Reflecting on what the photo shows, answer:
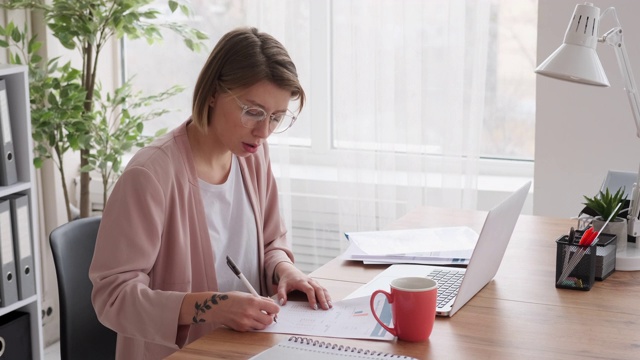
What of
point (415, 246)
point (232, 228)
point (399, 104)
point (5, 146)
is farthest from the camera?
point (399, 104)

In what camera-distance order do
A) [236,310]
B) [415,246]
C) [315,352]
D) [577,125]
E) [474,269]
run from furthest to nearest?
[577,125] → [415,246] → [474,269] → [236,310] → [315,352]

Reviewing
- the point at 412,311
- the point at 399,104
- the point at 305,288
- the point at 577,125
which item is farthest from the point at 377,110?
the point at 412,311

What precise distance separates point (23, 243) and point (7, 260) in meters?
0.08

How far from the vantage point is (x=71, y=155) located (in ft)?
12.4

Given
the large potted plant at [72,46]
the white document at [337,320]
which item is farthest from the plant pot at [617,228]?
the large potted plant at [72,46]

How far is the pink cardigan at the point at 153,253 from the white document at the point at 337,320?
0.20 m

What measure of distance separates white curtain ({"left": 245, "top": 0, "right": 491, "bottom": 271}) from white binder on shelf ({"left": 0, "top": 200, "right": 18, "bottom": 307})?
3.79ft

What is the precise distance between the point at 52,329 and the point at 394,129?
1.66 meters

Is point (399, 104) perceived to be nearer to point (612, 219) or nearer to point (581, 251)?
point (612, 219)

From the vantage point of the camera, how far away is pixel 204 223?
6.04 ft

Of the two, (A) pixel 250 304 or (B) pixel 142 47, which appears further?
(B) pixel 142 47

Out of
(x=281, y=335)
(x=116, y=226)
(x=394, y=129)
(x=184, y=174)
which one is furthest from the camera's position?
(x=394, y=129)

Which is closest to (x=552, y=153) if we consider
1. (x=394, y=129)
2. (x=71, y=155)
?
(x=394, y=129)

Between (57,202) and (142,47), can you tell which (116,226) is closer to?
(57,202)
